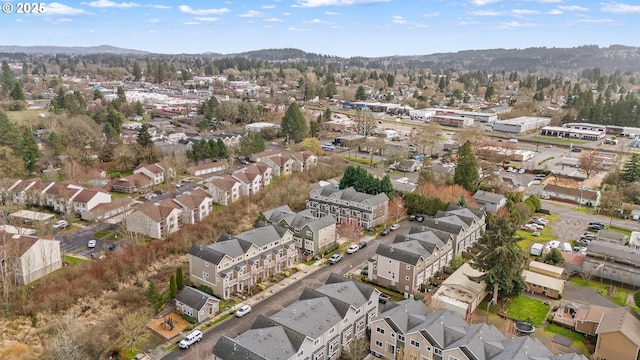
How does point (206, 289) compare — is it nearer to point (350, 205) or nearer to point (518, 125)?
point (350, 205)

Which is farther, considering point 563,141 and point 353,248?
point 563,141

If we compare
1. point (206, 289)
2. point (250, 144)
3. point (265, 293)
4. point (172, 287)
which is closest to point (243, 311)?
point (265, 293)

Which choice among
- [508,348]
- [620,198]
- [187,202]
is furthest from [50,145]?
[620,198]

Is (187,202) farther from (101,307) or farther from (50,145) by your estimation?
(50,145)

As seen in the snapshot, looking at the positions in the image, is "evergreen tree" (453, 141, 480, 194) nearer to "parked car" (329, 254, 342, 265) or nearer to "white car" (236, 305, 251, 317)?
"parked car" (329, 254, 342, 265)

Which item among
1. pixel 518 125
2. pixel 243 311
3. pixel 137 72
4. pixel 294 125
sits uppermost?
pixel 137 72

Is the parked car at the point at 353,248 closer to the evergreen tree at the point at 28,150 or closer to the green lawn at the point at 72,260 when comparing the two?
the green lawn at the point at 72,260
